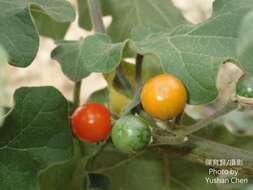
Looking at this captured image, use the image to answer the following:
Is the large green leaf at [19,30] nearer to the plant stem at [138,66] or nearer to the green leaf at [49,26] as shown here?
the plant stem at [138,66]

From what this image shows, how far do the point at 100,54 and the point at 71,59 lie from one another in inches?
9.2

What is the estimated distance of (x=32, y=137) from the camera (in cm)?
104

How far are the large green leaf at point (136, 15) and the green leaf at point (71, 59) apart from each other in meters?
0.32

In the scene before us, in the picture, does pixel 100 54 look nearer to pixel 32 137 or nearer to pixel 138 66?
pixel 138 66

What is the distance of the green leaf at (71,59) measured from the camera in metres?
1.23

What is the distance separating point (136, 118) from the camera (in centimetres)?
96

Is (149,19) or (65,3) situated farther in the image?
(149,19)

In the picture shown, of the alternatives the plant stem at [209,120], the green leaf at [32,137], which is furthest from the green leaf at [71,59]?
the plant stem at [209,120]

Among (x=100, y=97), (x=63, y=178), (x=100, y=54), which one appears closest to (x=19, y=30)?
(x=100, y=54)

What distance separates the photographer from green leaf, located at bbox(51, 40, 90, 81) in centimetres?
123

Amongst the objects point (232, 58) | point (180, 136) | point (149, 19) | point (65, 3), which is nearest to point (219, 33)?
point (232, 58)

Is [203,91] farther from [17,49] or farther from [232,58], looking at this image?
[17,49]

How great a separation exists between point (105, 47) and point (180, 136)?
0.69 feet

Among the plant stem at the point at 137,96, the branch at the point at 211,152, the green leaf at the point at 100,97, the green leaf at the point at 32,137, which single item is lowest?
the green leaf at the point at 100,97
